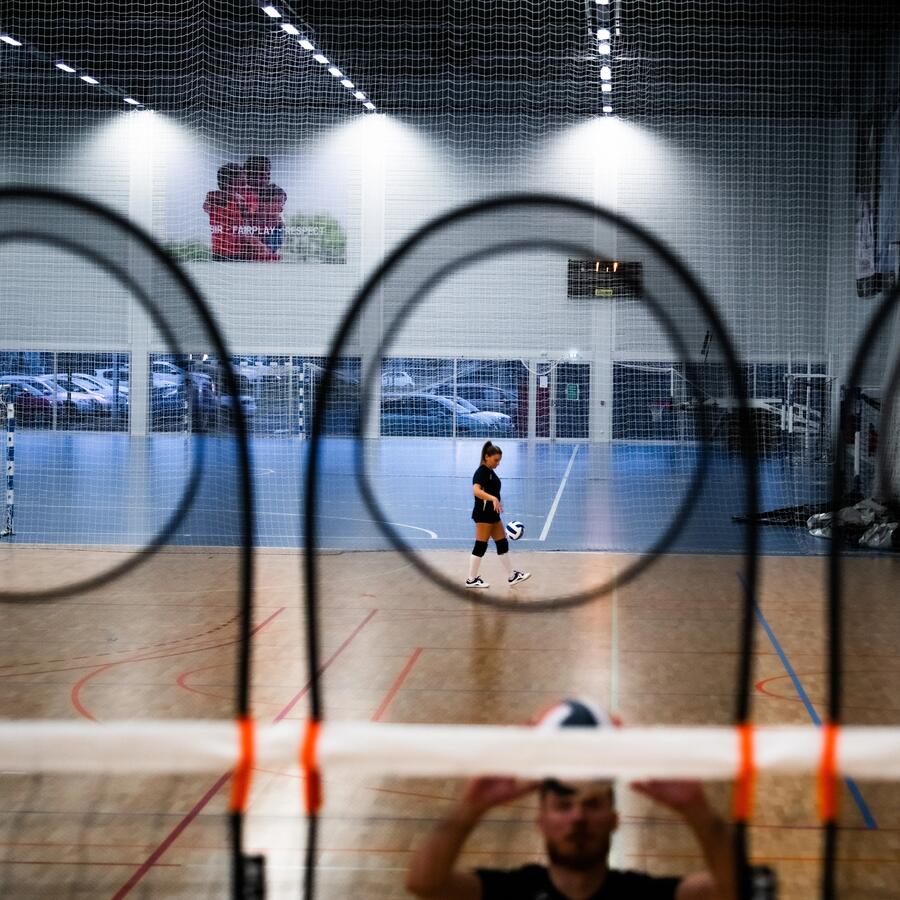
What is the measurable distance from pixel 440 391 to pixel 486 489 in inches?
511

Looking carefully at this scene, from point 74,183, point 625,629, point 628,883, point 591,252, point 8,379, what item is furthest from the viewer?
point 8,379

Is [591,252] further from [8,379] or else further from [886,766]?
[8,379]

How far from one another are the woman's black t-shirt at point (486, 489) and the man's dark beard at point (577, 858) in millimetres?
10593

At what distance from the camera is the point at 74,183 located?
2066 centimetres

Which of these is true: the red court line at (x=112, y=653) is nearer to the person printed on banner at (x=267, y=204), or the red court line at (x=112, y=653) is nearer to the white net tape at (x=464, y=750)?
the white net tape at (x=464, y=750)

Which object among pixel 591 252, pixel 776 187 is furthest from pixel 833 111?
pixel 591 252

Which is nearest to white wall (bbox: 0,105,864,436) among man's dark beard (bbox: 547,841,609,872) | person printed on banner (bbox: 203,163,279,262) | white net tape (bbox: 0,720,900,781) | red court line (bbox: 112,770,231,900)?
person printed on banner (bbox: 203,163,279,262)

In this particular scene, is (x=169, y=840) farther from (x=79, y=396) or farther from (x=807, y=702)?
(x=79, y=396)

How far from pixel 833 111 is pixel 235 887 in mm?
19233

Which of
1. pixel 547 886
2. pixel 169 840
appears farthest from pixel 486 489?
pixel 547 886

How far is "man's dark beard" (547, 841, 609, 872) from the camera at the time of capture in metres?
2.81

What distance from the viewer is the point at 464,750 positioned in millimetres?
2588

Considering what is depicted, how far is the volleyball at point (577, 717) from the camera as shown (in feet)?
8.90

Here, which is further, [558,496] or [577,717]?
[558,496]
